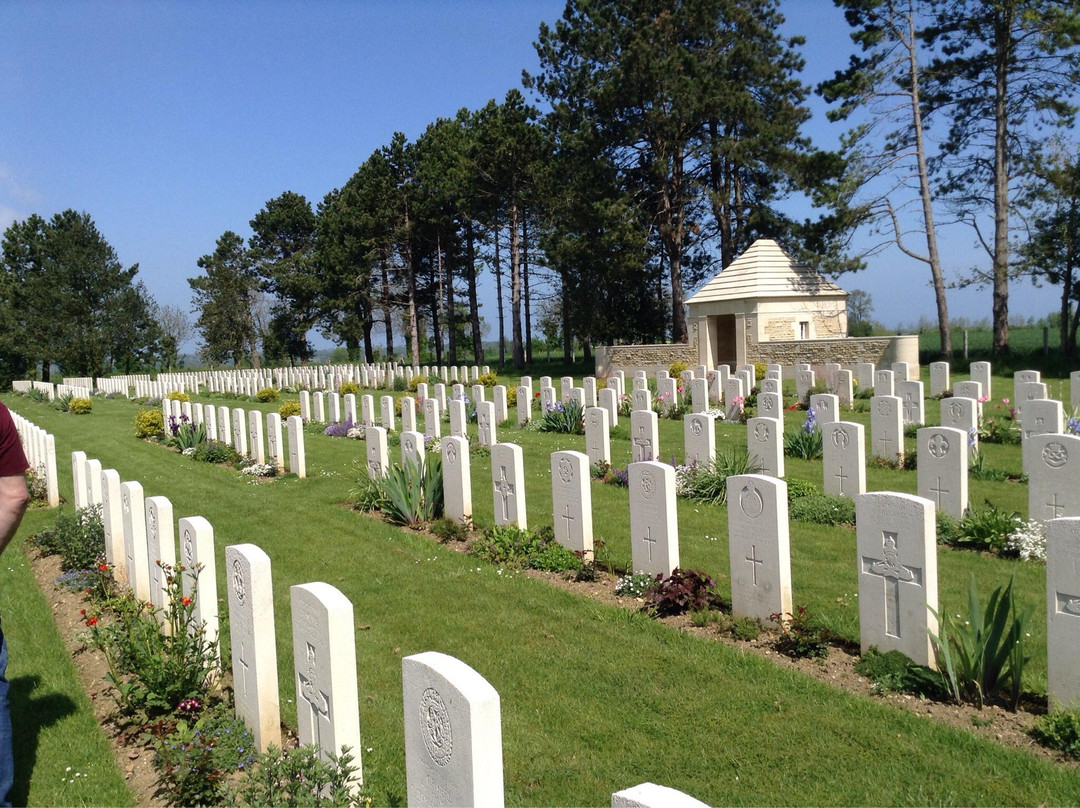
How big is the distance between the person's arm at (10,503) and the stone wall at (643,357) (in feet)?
86.2

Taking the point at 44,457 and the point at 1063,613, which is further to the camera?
the point at 44,457

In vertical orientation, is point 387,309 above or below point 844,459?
above

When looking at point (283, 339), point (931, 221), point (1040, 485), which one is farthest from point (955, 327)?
point (1040, 485)

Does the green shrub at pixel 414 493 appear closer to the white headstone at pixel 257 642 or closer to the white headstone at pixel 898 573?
the white headstone at pixel 257 642

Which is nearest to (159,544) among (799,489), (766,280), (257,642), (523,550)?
(257,642)

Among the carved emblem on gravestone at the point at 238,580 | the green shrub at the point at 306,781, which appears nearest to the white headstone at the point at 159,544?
the carved emblem on gravestone at the point at 238,580

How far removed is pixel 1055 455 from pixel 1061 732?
407 centimetres

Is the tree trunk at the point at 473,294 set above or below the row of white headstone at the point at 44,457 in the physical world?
above

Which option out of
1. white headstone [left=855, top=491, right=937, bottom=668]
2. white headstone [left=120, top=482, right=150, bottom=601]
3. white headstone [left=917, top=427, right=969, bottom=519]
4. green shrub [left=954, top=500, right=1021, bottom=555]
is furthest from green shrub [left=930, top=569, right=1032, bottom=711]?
white headstone [left=120, top=482, right=150, bottom=601]

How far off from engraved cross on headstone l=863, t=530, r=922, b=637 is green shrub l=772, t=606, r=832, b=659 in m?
0.45

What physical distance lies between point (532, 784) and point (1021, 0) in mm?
30156

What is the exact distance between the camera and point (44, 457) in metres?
11.8

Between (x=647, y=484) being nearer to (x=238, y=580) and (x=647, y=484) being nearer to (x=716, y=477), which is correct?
(x=238, y=580)

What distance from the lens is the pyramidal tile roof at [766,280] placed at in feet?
91.6
